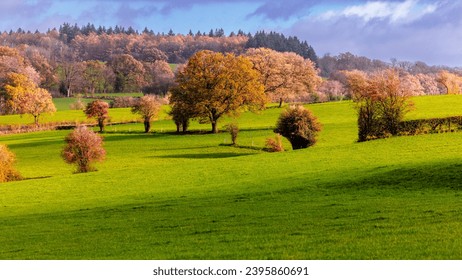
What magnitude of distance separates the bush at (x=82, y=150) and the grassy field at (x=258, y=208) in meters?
3.17

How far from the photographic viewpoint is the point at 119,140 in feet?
274

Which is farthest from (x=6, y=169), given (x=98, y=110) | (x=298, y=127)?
(x=98, y=110)

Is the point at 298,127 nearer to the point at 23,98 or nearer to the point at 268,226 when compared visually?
the point at 268,226

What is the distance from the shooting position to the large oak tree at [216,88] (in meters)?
85.1

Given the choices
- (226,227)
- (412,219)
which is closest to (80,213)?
(226,227)

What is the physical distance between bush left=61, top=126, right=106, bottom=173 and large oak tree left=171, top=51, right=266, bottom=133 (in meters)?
29.6

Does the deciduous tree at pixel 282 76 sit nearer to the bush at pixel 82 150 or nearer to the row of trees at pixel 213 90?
the row of trees at pixel 213 90

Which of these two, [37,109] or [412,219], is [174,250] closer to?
[412,219]

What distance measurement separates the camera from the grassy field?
17.3m

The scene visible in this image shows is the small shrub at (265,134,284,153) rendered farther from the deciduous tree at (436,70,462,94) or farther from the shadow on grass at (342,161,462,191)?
the deciduous tree at (436,70,462,94)

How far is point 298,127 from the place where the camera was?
6388 centimetres

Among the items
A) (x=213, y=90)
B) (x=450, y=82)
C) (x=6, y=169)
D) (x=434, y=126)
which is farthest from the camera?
(x=450, y=82)

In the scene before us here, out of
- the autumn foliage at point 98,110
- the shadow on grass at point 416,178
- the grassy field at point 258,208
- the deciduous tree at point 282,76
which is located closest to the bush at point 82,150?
the grassy field at point 258,208

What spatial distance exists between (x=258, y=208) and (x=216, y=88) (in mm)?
60488
